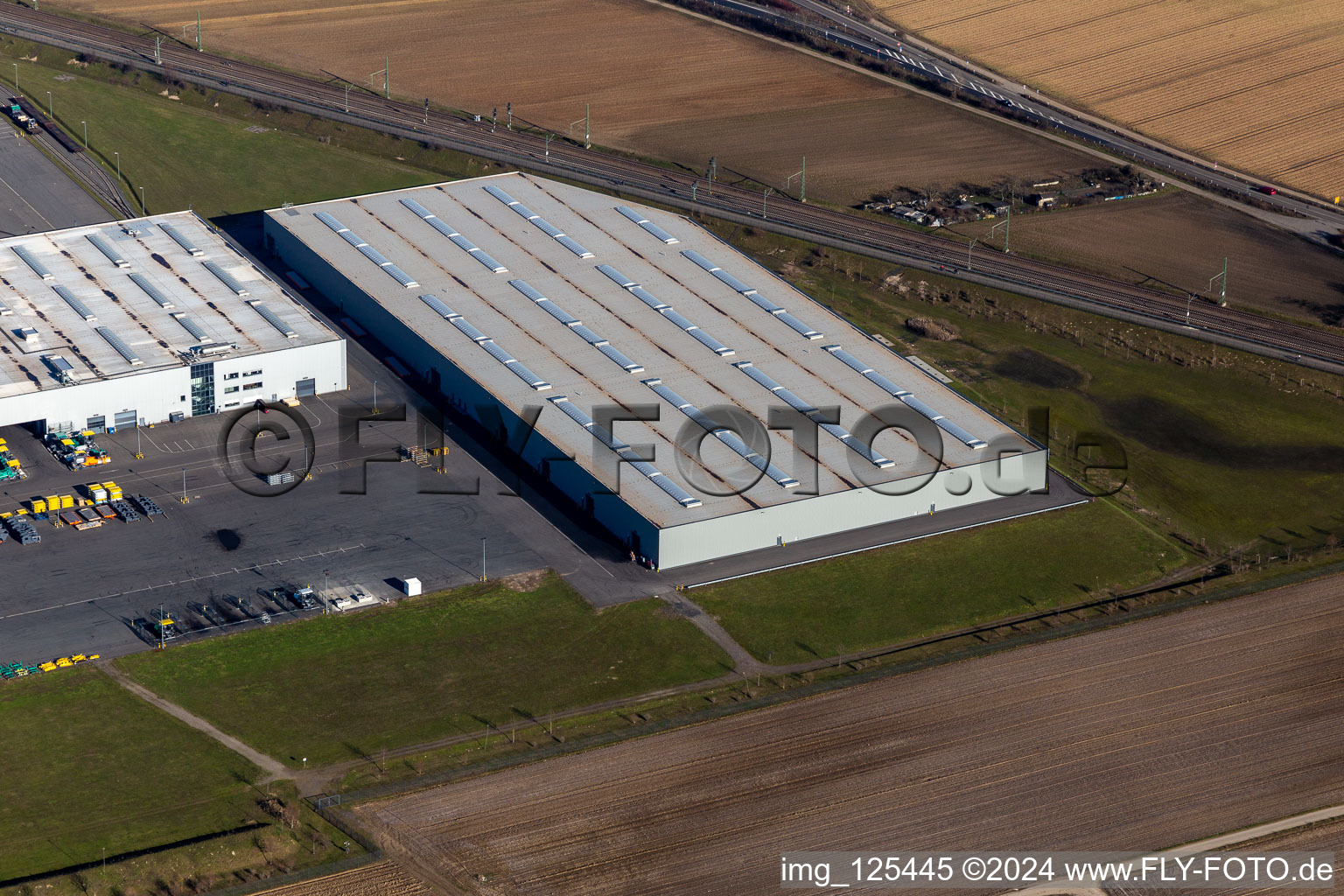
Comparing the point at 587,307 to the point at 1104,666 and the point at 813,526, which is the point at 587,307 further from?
the point at 1104,666

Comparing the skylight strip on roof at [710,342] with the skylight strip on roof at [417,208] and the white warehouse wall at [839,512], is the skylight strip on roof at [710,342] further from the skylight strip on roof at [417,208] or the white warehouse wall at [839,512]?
the skylight strip on roof at [417,208]

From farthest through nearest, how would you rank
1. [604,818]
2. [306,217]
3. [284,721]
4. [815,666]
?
[306,217], [815,666], [284,721], [604,818]

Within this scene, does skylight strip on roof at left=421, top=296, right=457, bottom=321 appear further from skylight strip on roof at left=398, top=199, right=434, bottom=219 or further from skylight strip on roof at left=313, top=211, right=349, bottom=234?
skylight strip on roof at left=398, top=199, right=434, bottom=219

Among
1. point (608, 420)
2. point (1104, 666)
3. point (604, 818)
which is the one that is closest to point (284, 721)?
point (604, 818)

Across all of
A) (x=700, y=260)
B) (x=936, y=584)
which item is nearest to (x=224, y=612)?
(x=936, y=584)

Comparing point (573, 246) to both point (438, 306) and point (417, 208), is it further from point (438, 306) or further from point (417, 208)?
point (417, 208)

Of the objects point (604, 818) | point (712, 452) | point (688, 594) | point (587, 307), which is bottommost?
point (604, 818)
